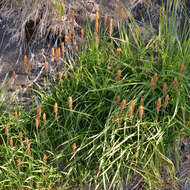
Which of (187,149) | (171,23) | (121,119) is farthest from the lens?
(171,23)

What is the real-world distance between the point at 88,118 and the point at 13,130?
2.60 feet

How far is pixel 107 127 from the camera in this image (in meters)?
3.23

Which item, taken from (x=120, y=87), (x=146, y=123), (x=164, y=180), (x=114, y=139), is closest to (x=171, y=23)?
(x=120, y=87)

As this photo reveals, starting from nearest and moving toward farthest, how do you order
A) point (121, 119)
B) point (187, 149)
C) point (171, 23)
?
point (121, 119) → point (187, 149) → point (171, 23)

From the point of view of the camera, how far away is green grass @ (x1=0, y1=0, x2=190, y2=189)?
3.20 m

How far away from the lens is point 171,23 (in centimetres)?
363

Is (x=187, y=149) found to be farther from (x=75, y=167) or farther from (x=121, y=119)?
(x=75, y=167)

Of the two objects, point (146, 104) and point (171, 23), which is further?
point (171, 23)

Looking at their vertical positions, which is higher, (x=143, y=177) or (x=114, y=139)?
(x=114, y=139)

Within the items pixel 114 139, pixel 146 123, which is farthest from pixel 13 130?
pixel 146 123

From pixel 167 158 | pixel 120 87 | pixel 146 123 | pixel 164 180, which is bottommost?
pixel 164 180

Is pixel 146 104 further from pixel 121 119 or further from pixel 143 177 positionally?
pixel 143 177

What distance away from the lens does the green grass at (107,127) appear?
3.20 meters

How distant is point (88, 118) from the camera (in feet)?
11.6
